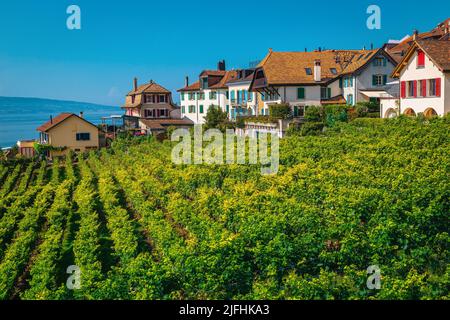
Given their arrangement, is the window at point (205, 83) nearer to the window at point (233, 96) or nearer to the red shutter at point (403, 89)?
Answer: the window at point (233, 96)

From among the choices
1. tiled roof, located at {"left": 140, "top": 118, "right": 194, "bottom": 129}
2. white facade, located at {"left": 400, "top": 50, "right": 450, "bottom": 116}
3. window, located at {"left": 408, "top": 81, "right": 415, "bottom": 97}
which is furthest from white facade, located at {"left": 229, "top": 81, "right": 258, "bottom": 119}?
window, located at {"left": 408, "top": 81, "right": 415, "bottom": 97}

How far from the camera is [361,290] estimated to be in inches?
537

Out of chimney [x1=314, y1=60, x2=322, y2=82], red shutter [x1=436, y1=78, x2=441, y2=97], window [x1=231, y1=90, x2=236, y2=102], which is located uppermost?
chimney [x1=314, y1=60, x2=322, y2=82]

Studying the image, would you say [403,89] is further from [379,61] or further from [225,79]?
[225,79]

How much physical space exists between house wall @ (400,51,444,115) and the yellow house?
3743 centimetres

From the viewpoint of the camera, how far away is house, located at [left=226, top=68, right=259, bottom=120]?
59062 mm

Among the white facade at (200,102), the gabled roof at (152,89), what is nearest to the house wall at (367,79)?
the white facade at (200,102)

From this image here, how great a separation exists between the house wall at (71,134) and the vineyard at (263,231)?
29.3 m

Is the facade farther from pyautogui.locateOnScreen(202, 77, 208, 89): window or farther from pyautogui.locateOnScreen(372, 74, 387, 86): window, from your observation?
pyautogui.locateOnScreen(202, 77, 208, 89): window

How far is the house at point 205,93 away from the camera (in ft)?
227

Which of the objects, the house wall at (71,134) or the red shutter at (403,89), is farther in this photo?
the house wall at (71,134)

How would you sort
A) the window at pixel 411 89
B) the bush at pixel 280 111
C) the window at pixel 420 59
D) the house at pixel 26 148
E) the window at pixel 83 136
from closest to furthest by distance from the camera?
the window at pixel 420 59 < the window at pixel 411 89 < the bush at pixel 280 111 < the window at pixel 83 136 < the house at pixel 26 148

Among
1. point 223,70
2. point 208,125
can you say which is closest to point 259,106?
point 208,125
